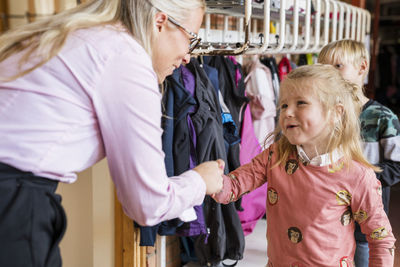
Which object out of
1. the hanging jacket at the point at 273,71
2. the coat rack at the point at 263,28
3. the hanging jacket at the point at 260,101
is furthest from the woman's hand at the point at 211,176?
the hanging jacket at the point at 273,71

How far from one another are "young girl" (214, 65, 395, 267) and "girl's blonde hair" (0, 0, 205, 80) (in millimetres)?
520

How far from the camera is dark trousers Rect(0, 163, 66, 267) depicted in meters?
0.88

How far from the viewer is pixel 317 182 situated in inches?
53.2

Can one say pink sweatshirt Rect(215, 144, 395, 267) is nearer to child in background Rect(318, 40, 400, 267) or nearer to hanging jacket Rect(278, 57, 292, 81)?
child in background Rect(318, 40, 400, 267)

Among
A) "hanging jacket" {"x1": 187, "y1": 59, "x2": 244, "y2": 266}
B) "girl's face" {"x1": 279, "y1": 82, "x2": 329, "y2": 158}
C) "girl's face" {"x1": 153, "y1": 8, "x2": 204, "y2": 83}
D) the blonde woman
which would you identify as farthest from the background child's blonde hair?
the blonde woman

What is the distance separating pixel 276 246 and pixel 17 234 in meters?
0.81

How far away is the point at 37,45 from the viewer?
3.10 feet

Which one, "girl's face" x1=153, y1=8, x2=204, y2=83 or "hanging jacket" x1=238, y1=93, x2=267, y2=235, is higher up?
"girl's face" x1=153, y1=8, x2=204, y2=83

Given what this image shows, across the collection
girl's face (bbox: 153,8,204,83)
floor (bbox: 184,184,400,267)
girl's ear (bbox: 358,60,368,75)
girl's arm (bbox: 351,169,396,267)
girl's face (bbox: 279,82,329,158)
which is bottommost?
floor (bbox: 184,184,400,267)

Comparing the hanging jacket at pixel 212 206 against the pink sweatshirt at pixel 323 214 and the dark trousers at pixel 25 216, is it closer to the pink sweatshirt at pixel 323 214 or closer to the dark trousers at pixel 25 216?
the pink sweatshirt at pixel 323 214

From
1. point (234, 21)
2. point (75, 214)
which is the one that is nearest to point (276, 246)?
point (75, 214)

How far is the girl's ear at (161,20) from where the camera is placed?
1039 mm

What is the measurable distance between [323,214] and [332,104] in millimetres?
358

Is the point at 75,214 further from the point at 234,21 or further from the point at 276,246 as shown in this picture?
the point at 234,21
